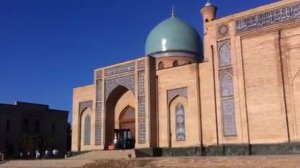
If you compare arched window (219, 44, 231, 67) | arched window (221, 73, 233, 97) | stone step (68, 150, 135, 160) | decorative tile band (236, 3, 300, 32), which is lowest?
stone step (68, 150, 135, 160)

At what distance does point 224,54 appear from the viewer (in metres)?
15.0

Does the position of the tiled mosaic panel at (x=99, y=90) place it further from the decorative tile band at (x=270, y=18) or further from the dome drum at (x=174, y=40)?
the decorative tile band at (x=270, y=18)

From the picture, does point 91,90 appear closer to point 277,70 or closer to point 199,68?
point 199,68

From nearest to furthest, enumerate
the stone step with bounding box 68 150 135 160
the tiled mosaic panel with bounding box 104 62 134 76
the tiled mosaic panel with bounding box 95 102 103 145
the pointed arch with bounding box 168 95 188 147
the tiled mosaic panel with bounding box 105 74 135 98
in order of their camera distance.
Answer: the stone step with bounding box 68 150 135 160 < the pointed arch with bounding box 168 95 188 147 < the tiled mosaic panel with bounding box 105 74 135 98 < the tiled mosaic panel with bounding box 104 62 134 76 < the tiled mosaic panel with bounding box 95 102 103 145

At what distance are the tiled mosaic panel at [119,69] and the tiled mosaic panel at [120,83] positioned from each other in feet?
0.96

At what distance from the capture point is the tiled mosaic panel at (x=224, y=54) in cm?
1487

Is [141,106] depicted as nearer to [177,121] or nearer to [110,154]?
[177,121]

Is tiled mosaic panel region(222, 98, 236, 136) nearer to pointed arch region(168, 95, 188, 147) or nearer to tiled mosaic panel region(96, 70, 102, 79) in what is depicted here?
pointed arch region(168, 95, 188, 147)

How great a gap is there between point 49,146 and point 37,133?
4.22ft

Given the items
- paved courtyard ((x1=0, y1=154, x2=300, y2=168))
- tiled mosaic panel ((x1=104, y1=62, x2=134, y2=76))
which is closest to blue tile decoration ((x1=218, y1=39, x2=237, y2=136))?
paved courtyard ((x1=0, y1=154, x2=300, y2=168))

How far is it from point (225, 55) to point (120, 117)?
21.0ft

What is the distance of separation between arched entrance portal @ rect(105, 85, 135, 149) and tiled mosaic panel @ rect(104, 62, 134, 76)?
73 cm

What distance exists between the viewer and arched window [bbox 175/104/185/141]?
16.2 m

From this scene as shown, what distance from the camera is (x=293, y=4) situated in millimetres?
13672
